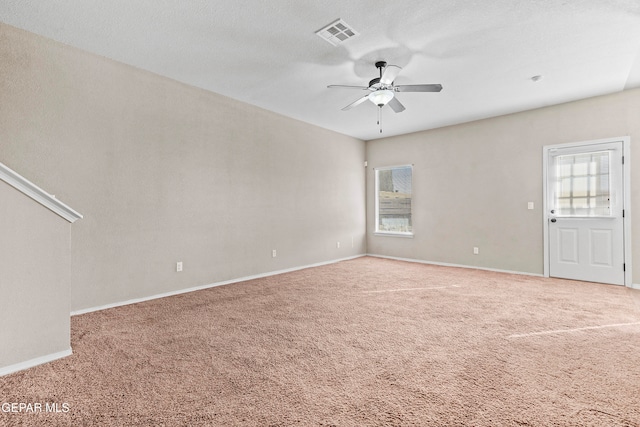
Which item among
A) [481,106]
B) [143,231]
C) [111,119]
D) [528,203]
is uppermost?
[481,106]

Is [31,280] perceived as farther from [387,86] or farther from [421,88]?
[421,88]

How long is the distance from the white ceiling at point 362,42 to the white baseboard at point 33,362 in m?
2.73

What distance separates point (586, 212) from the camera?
448 centimetres

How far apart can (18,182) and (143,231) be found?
161 cm

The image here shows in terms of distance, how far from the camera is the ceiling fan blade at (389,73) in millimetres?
3014

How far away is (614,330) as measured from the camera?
8.69 ft

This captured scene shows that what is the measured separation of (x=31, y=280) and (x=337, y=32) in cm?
313

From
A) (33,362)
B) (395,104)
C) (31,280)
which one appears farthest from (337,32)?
(33,362)

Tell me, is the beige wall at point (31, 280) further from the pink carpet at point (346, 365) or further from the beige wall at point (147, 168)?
the beige wall at point (147, 168)

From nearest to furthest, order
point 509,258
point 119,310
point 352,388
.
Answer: point 352,388 < point 119,310 < point 509,258

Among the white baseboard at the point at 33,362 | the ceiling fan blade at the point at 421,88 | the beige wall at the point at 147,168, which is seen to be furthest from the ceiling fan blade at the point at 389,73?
the white baseboard at the point at 33,362

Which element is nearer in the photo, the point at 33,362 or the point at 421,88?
the point at 33,362

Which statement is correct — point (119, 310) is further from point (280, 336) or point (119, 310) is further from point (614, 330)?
point (614, 330)

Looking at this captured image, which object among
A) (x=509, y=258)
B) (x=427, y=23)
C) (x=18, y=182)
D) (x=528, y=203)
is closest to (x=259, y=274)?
(x=18, y=182)
